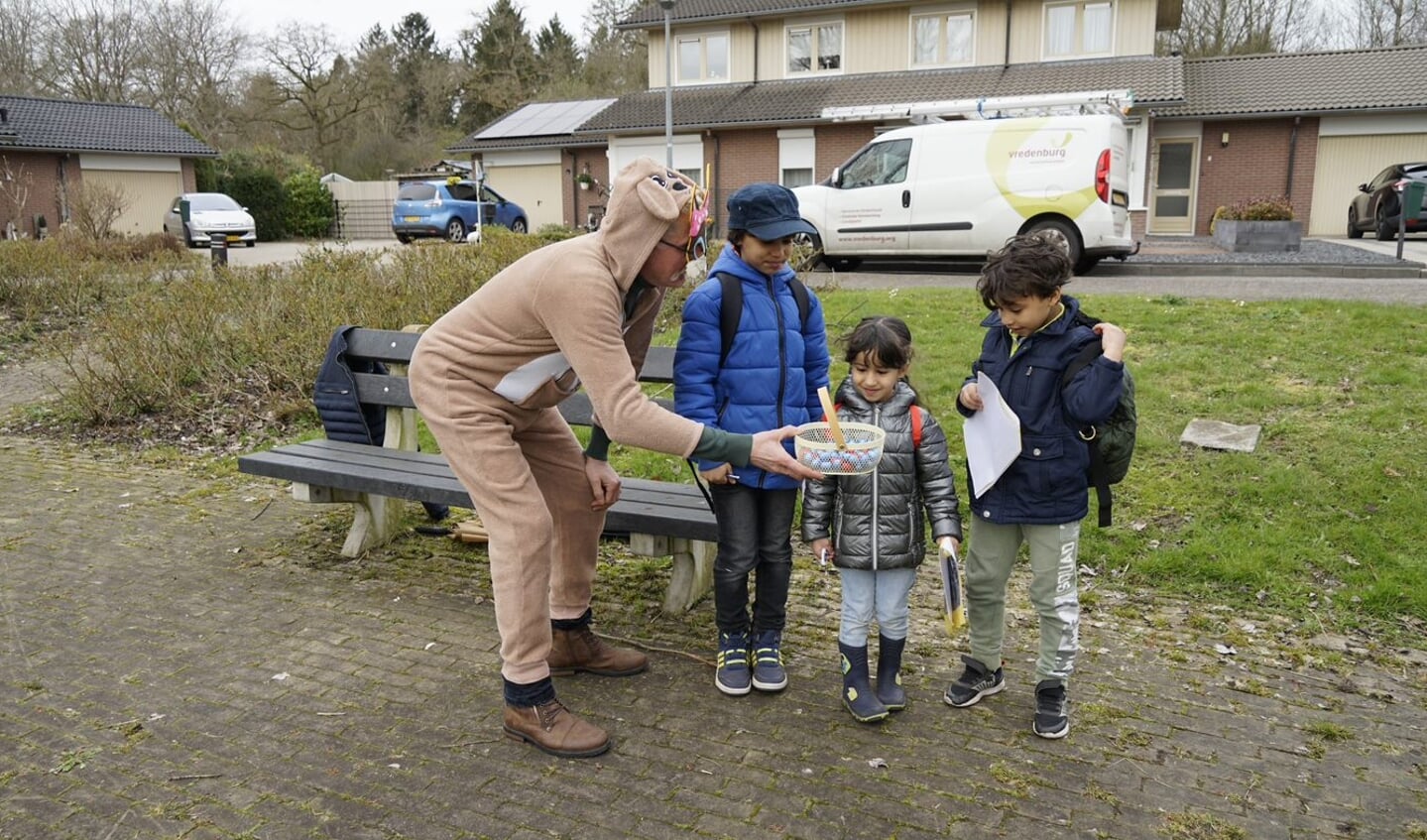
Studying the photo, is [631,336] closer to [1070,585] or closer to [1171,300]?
[1070,585]

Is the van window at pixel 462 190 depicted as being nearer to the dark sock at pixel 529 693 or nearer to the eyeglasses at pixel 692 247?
the eyeglasses at pixel 692 247

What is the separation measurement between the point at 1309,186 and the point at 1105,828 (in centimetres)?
2558

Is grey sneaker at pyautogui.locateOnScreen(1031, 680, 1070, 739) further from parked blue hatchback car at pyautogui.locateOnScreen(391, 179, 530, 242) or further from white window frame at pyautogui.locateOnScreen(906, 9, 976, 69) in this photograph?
parked blue hatchback car at pyautogui.locateOnScreen(391, 179, 530, 242)

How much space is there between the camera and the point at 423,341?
332cm

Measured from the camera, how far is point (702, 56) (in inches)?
1125

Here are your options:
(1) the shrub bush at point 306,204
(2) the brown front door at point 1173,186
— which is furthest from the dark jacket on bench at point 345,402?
(1) the shrub bush at point 306,204

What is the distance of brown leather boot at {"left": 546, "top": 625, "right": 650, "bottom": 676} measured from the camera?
3.78 meters

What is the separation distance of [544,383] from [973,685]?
5.69 ft

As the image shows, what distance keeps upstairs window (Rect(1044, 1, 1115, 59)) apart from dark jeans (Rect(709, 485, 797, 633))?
2450cm

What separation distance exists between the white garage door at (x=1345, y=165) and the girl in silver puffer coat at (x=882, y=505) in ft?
81.7

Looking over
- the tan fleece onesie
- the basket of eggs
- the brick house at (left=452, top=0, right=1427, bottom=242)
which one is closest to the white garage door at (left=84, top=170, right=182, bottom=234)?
the brick house at (left=452, top=0, right=1427, bottom=242)

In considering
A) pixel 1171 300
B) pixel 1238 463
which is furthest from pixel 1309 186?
pixel 1238 463

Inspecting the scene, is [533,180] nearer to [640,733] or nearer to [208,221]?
[208,221]

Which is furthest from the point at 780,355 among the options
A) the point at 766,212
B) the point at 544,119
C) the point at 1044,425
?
the point at 544,119
